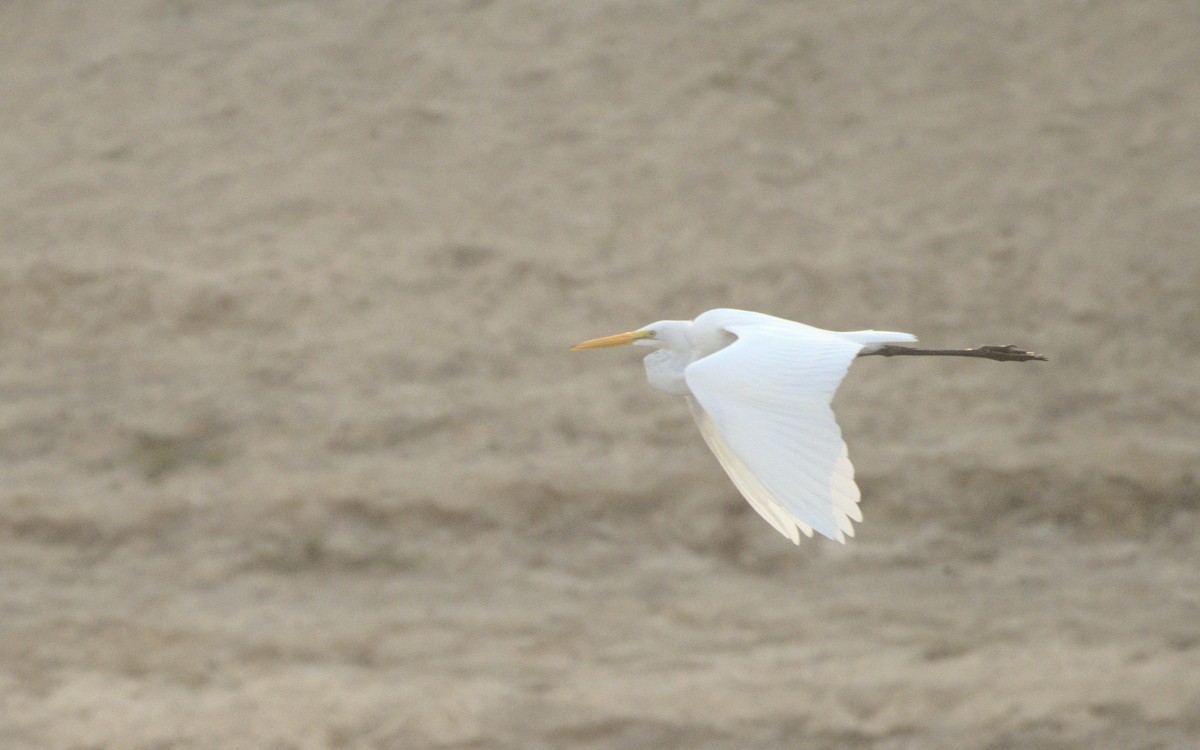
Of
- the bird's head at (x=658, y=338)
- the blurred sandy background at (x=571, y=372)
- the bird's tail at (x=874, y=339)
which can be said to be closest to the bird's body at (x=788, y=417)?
the bird's tail at (x=874, y=339)

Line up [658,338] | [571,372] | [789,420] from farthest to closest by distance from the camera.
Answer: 1. [571,372]
2. [658,338]
3. [789,420]

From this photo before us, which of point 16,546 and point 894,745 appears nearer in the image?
point 894,745

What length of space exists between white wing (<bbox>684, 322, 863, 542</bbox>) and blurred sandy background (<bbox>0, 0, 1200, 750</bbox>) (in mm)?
3865

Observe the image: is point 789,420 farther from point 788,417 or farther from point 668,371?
point 668,371

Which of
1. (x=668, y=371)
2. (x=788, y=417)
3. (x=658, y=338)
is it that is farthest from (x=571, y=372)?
(x=788, y=417)

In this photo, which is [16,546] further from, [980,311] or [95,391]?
[980,311]

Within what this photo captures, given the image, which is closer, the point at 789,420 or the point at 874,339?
the point at 789,420

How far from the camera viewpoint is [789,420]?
3.38 m

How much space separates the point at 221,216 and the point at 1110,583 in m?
5.38

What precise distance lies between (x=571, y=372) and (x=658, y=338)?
4.38 m

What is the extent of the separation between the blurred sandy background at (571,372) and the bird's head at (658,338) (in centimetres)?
319

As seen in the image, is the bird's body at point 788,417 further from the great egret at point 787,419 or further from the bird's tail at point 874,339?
the bird's tail at point 874,339

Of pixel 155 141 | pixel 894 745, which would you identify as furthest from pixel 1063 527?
pixel 155 141

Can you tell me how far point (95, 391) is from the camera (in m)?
8.67
